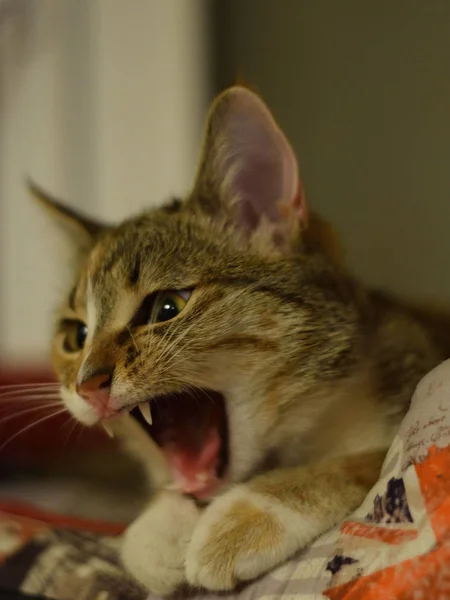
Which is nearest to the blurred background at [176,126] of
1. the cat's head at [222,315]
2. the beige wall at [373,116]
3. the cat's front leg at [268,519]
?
the beige wall at [373,116]

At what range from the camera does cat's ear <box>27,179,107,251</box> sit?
1.02m

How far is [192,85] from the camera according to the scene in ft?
5.63

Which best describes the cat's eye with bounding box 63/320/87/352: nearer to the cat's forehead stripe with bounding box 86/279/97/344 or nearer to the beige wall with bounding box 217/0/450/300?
the cat's forehead stripe with bounding box 86/279/97/344

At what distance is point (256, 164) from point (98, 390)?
34 cm

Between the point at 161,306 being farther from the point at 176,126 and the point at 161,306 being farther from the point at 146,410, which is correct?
the point at 176,126

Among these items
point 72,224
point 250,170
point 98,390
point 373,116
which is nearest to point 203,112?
point 373,116

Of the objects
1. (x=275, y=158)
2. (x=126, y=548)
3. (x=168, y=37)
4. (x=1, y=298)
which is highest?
(x=275, y=158)

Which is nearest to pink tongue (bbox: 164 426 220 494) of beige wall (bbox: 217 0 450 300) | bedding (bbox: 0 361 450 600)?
bedding (bbox: 0 361 450 600)

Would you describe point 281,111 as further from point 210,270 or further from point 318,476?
point 318,476

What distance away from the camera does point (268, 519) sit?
62 centimetres

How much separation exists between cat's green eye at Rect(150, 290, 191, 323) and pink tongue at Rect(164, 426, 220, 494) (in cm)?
14

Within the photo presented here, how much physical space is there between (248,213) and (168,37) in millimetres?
1070

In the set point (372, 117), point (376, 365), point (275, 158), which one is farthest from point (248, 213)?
point (372, 117)

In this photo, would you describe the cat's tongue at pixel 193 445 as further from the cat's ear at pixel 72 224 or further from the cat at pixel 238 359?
the cat's ear at pixel 72 224
